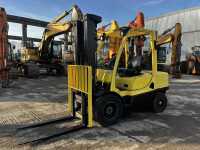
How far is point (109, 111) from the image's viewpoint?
5215 millimetres

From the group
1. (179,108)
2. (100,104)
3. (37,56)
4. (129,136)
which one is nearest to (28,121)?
(100,104)

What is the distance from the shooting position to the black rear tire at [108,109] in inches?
197

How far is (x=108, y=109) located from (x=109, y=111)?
0.06 m

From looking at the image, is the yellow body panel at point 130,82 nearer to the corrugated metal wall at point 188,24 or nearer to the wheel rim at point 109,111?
the wheel rim at point 109,111

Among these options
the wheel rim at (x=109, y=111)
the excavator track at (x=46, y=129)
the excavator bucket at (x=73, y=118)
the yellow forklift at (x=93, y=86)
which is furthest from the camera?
the wheel rim at (x=109, y=111)

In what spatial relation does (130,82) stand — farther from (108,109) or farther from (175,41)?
(175,41)

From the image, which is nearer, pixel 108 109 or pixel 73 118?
pixel 108 109

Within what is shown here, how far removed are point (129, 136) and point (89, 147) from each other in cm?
91

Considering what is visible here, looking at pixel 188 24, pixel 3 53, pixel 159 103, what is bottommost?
pixel 159 103

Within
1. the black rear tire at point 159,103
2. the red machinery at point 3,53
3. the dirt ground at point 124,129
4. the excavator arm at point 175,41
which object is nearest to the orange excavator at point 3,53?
the red machinery at point 3,53

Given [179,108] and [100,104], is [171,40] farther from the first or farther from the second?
[100,104]

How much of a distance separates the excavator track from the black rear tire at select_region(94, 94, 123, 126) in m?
0.48

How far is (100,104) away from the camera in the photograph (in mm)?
4988

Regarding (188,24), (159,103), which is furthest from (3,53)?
(188,24)
